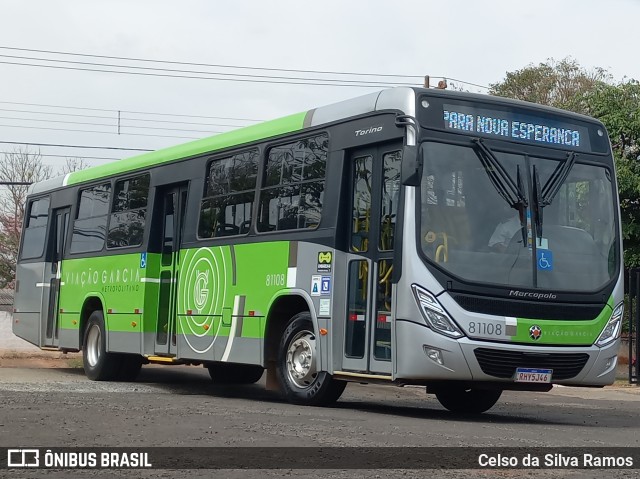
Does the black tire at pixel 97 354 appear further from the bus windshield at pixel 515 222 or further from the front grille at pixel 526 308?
the front grille at pixel 526 308

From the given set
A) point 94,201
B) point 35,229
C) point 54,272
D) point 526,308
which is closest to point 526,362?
point 526,308

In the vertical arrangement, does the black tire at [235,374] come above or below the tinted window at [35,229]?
below

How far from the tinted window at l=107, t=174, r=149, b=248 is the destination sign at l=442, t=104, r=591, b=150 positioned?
669 cm

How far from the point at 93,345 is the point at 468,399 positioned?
7.16 m

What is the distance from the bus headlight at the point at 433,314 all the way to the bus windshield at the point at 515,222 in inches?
13.5

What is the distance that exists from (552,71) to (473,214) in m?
40.4

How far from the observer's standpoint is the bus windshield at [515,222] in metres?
12.4

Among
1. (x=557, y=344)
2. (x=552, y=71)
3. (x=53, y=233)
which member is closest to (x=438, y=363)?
(x=557, y=344)

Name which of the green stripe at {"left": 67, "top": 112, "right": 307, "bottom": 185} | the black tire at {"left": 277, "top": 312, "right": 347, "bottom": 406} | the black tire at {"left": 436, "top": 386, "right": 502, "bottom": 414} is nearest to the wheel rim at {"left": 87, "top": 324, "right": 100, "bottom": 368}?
the green stripe at {"left": 67, "top": 112, "right": 307, "bottom": 185}

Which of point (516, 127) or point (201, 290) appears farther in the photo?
point (201, 290)

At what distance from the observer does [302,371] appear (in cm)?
1398

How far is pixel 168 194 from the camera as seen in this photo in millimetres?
Result: 17781

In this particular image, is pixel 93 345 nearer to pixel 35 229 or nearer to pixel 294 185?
pixel 35 229

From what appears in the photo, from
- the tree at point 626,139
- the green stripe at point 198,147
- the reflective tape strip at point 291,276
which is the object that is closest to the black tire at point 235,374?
the green stripe at point 198,147
